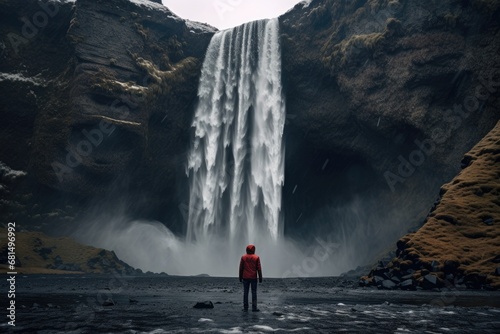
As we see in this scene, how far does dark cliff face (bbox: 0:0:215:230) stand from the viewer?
60.3 m

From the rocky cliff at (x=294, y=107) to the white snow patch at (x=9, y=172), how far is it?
0.19 m

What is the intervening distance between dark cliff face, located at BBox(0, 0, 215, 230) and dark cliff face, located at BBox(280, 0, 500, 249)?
1889 centimetres

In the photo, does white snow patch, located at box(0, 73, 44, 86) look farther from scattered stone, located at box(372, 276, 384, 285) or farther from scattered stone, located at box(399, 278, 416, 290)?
scattered stone, located at box(399, 278, 416, 290)

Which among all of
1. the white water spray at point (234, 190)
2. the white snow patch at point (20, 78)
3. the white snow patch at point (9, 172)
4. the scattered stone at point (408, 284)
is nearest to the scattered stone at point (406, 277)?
the scattered stone at point (408, 284)

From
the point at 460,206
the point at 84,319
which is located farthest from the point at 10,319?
the point at 460,206

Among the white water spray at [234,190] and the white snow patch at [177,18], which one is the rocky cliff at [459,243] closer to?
the white water spray at [234,190]

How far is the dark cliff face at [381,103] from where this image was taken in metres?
50.5

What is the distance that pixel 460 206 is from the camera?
109 ft

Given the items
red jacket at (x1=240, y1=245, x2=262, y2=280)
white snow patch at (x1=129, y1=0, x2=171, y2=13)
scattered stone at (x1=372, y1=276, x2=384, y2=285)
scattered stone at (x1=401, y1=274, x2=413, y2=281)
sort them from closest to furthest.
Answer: red jacket at (x1=240, y1=245, x2=262, y2=280) → scattered stone at (x1=401, y1=274, x2=413, y2=281) → scattered stone at (x1=372, y1=276, x2=384, y2=285) → white snow patch at (x1=129, y1=0, x2=171, y2=13)

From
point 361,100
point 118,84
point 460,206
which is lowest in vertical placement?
point 460,206

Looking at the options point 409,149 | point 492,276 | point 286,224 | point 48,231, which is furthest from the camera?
point 286,224

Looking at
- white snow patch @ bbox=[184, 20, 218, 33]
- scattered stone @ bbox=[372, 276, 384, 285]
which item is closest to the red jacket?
scattered stone @ bbox=[372, 276, 384, 285]

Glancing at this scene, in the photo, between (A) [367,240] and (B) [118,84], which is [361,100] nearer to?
(A) [367,240]

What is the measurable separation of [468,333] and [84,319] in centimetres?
971
